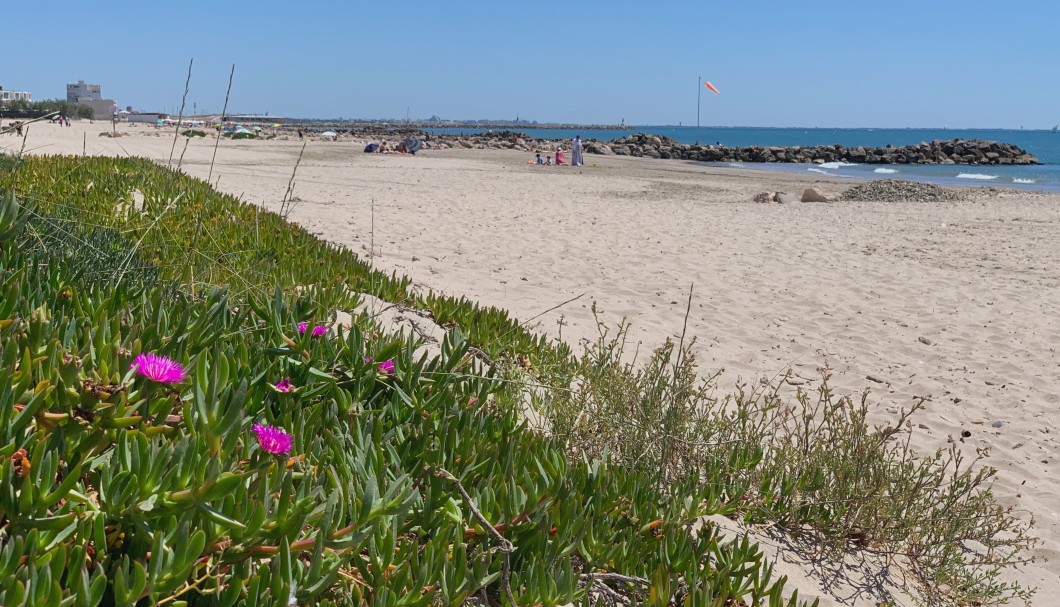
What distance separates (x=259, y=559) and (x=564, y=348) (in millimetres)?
2695

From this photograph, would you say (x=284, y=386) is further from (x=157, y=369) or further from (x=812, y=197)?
(x=812, y=197)

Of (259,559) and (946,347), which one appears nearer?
(259,559)

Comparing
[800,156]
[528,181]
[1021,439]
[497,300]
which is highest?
[800,156]

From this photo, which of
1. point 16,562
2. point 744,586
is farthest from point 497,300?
point 16,562

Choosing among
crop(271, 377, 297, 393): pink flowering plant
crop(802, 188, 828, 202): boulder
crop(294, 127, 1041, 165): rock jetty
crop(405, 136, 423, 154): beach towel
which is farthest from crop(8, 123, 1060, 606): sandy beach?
crop(294, 127, 1041, 165): rock jetty

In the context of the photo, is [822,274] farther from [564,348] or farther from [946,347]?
[564,348]

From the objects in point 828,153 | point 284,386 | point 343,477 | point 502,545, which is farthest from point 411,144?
point 502,545

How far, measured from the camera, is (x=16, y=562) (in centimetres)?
132

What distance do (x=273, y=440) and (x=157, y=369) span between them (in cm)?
29

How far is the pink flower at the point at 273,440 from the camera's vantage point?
5.87 ft

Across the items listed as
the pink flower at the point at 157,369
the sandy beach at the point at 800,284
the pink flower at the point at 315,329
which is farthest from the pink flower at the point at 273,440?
the sandy beach at the point at 800,284

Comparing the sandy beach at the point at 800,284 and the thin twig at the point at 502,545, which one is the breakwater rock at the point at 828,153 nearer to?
the sandy beach at the point at 800,284

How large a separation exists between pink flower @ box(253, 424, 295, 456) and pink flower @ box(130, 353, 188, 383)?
0.68ft

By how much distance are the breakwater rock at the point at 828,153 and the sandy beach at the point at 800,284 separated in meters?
37.0
